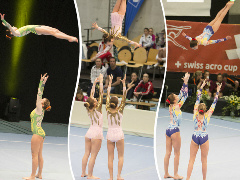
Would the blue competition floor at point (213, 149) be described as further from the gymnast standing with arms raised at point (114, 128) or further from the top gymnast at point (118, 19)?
the top gymnast at point (118, 19)

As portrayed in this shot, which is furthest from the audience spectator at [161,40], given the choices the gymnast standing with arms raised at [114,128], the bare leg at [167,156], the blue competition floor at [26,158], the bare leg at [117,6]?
the blue competition floor at [26,158]

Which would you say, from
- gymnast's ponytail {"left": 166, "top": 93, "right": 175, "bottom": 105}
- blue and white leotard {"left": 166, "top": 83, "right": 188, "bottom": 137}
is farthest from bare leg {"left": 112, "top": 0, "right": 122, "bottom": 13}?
blue and white leotard {"left": 166, "top": 83, "right": 188, "bottom": 137}

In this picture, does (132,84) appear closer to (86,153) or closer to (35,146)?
(86,153)

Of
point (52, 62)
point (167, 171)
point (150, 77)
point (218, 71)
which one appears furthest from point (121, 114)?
point (218, 71)

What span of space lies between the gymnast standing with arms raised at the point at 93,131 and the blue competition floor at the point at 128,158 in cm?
7

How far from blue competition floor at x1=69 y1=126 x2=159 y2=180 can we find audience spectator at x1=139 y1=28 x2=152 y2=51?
40.0 inches

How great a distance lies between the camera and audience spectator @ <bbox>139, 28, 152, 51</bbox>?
5.07 metres

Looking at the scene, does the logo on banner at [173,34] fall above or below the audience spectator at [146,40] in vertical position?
above

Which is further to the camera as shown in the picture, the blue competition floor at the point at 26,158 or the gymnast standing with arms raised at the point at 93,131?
the blue competition floor at the point at 26,158

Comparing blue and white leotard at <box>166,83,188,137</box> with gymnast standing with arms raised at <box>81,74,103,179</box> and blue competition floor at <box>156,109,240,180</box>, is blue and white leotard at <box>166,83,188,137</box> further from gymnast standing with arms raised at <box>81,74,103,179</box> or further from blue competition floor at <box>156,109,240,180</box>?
gymnast standing with arms raised at <box>81,74,103,179</box>

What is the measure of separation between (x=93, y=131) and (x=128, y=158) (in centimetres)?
52

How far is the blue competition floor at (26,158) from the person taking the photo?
7582 mm

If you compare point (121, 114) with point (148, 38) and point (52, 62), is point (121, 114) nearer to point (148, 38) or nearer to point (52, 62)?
point (148, 38)

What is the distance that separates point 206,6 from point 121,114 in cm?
939
